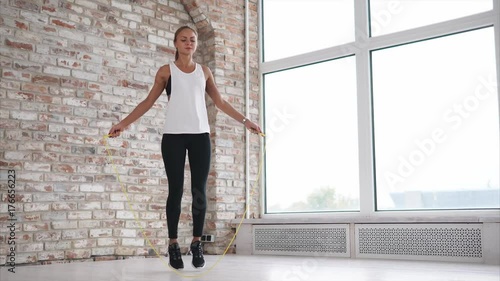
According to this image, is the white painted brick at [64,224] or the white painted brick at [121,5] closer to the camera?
the white painted brick at [64,224]

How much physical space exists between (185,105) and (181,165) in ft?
1.11

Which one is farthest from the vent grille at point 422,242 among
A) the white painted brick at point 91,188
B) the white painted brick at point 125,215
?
the white painted brick at point 91,188

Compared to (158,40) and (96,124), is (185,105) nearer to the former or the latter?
(96,124)

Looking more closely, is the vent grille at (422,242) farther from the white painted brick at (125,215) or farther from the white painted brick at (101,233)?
the white painted brick at (101,233)

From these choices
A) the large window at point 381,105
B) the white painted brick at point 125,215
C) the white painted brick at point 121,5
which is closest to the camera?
the large window at point 381,105

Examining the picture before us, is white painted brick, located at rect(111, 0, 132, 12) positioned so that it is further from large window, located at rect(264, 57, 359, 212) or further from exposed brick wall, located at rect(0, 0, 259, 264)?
large window, located at rect(264, 57, 359, 212)

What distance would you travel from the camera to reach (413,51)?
4.73 metres

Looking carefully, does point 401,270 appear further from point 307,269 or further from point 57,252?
point 57,252

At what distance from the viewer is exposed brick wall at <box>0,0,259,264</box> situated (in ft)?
13.8

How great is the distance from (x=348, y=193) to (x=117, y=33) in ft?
7.86

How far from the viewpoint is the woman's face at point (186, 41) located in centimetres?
332

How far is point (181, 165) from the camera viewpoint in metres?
3.29

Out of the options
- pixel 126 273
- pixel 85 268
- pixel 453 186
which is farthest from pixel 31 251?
pixel 453 186

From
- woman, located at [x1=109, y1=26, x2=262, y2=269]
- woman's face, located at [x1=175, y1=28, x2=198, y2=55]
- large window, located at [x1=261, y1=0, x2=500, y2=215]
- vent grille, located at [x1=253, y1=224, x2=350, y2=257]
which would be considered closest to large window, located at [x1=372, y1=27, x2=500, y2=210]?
large window, located at [x1=261, y1=0, x2=500, y2=215]
